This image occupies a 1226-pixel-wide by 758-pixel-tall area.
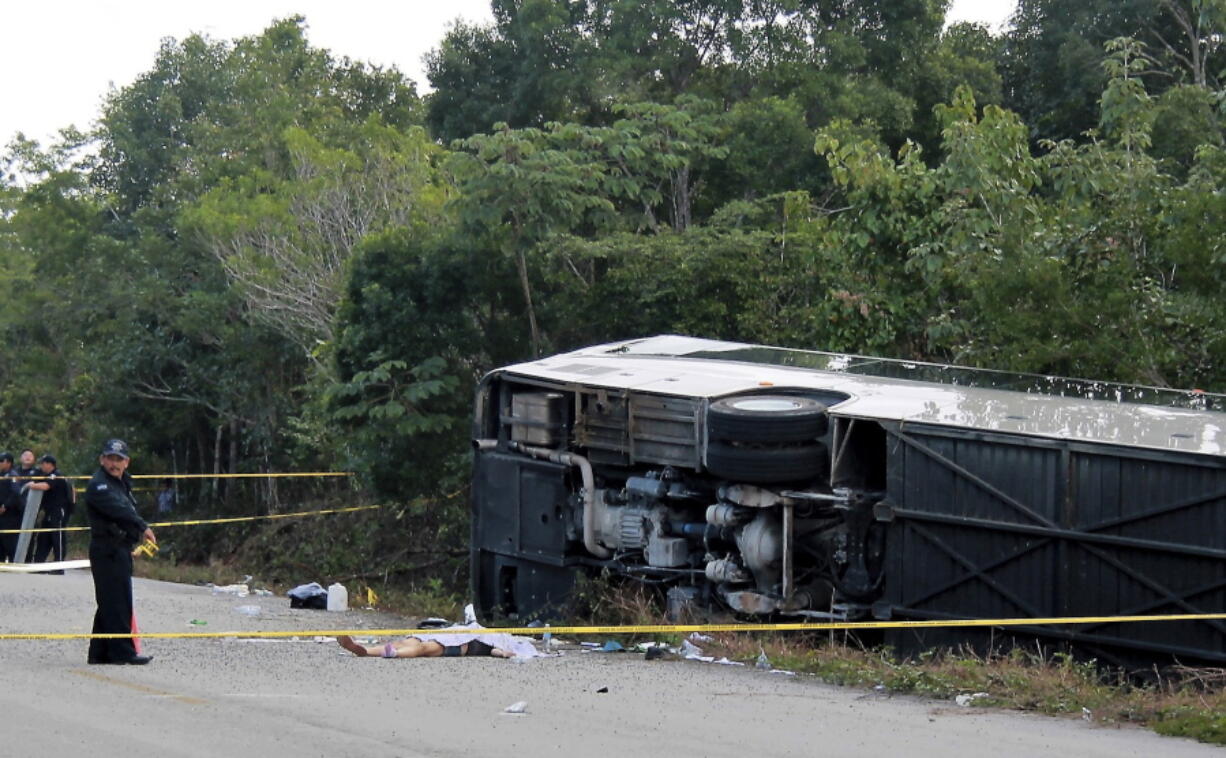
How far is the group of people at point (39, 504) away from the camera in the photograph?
65.8 feet

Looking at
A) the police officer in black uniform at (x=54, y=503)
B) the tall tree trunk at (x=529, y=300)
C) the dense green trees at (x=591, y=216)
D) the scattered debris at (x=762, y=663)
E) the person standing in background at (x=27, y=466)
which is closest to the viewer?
Result: the scattered debris at (x=762, y=663)

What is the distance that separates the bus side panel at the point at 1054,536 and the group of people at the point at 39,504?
1266cm

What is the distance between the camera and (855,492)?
11.8 meters

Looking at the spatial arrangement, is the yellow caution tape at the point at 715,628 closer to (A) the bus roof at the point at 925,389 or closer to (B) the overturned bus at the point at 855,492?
(B) the overturned bus at the point at 855,492

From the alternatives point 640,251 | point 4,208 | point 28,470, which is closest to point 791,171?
point 640,251

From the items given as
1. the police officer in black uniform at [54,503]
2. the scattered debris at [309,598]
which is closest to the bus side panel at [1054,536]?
the scattered debris at [309,598]

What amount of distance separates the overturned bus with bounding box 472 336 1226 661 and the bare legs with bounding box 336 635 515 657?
2.48m

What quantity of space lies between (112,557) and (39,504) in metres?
10.4

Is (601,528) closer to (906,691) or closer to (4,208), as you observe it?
(906,691)

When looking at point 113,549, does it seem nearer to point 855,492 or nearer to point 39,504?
point 855,492

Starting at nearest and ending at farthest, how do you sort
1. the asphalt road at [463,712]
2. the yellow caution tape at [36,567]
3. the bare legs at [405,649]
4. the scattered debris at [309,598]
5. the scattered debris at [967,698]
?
the asphalt road at [463,712] → the scattered debris at [967,698] → the bare legs at [405,649] → the scattered debris at [309,598] → the yellow caution tape at [36,567]

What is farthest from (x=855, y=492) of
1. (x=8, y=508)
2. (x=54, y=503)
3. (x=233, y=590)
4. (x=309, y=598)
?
(x=8, y=508)

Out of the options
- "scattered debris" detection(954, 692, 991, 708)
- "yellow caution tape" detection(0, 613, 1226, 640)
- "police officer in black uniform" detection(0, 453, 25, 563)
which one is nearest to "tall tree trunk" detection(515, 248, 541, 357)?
"police officer in black uniform" detection(0, 453, 25, 563)

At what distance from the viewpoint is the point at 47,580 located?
17.5 metres
